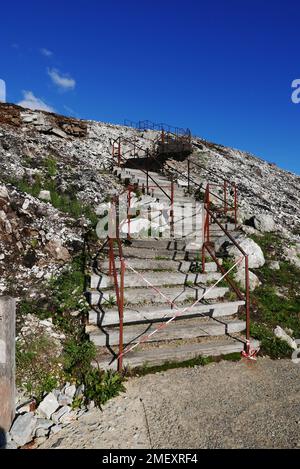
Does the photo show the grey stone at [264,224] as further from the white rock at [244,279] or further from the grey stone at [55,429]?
the grey stone at [55,429]

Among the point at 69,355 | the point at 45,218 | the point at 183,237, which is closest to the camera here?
the point at 69,355

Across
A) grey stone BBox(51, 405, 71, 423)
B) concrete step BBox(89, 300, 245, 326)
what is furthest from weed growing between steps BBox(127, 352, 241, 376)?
grey stone BBox(51, 405, 71, 423)

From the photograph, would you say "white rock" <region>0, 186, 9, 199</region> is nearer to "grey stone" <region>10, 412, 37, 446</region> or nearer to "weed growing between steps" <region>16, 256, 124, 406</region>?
"weed growing between steps" <region>16, 256, 124, 406</region>

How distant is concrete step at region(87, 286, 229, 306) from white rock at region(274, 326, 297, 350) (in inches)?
51.8

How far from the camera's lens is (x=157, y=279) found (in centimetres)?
704

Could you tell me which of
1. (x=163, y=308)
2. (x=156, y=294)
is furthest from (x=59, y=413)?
(x=156, y=294)

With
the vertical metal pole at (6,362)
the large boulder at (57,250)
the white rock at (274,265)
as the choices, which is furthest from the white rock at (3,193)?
the white rock at (274,265)

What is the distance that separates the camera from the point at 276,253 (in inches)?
391

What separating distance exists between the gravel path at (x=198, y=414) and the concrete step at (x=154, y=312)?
114cm

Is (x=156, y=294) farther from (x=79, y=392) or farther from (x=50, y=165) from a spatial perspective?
(x=50, y=165)

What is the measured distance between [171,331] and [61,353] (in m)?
1.95
